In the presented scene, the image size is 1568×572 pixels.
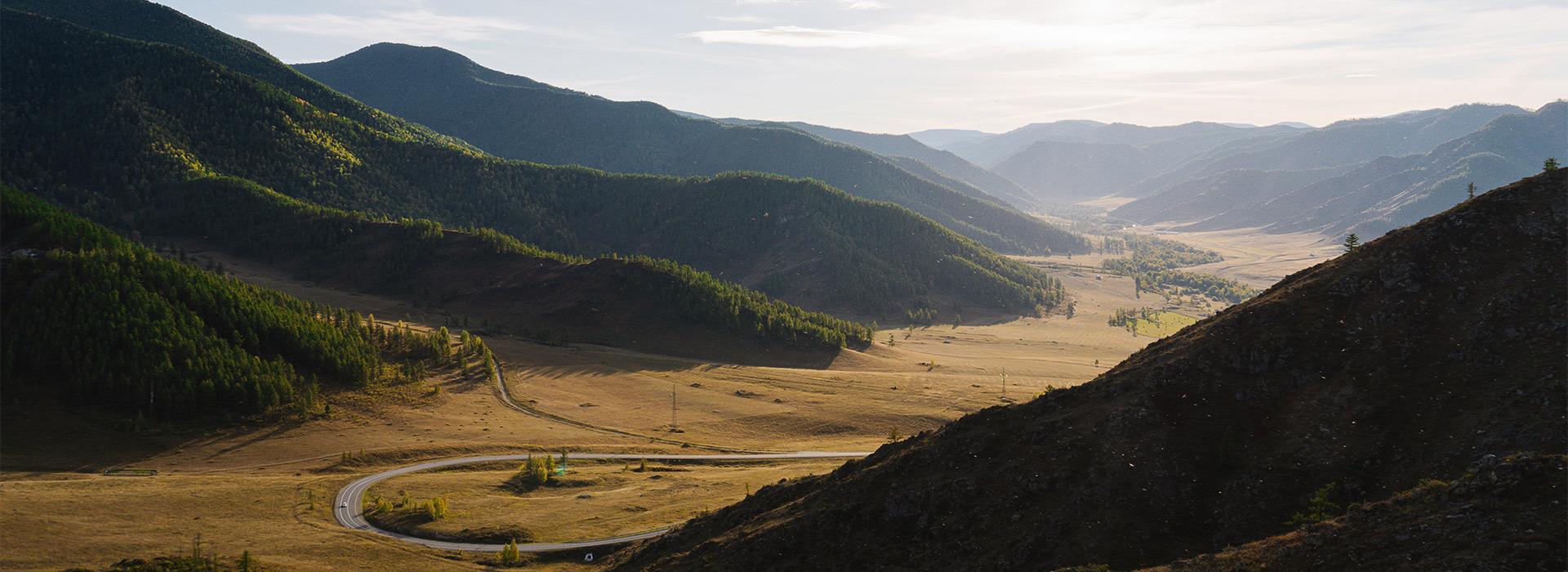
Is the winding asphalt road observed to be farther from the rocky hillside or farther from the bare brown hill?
the rocky hillside

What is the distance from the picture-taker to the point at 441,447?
12550 cm

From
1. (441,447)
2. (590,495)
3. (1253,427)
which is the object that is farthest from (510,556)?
(1253,427)

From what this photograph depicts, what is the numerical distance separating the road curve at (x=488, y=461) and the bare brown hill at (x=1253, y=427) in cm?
2204

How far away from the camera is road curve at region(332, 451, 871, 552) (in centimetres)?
8494

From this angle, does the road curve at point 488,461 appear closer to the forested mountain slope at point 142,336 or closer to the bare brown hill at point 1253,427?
the bare brown hill at point 1253,427

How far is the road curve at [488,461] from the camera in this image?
279 ft

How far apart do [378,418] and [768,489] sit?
9201 cm

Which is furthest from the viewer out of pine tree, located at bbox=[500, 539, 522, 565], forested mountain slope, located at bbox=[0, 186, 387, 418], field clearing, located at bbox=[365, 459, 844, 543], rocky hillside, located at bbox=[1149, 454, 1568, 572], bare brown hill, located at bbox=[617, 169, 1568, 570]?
forested mountain slope, located at bbox=[0, 186, 387, 418]

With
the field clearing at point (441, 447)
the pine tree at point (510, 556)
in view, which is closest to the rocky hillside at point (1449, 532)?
the pine tree at point (510, 556)

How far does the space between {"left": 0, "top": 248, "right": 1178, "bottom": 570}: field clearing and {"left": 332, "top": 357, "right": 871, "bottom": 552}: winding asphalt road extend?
7.21 ft

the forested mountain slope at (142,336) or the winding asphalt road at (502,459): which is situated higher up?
Result: the forested mountain slope at (142,336)

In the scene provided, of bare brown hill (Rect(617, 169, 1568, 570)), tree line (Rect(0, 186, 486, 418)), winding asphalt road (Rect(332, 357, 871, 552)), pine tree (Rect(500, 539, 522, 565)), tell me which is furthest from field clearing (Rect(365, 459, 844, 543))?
tree line (Rect(0, 186, 486, 418))

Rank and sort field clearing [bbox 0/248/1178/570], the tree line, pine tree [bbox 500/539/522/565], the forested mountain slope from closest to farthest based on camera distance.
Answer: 1. pine tree [bbox 500/539/522/565]
2. field clearing [bbox 0/248/1178/570]
3. the forested mountain slope
4. the tree line

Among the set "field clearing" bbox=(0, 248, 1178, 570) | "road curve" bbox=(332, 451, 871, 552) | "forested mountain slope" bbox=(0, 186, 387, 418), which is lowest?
"road curve" bbox=(332, 451, 871, 552)
